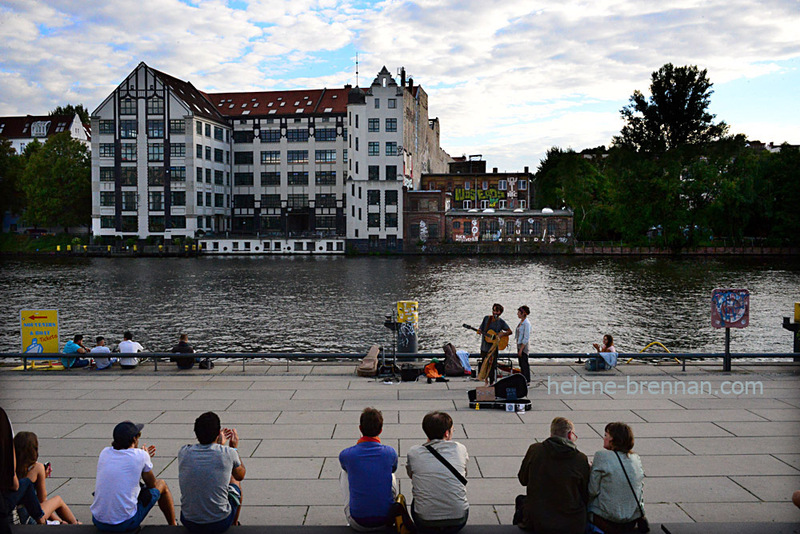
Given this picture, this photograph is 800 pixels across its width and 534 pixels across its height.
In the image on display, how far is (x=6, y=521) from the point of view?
5.49 m

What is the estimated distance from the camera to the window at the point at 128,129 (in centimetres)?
9606

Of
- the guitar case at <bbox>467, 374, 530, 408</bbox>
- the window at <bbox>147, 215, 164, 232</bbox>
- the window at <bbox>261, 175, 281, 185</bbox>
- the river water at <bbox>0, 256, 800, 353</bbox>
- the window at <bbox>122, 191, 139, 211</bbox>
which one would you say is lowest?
the river water at <bbox>0, 256, 800, 353</bbox>

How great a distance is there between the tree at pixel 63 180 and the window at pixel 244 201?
928 inches

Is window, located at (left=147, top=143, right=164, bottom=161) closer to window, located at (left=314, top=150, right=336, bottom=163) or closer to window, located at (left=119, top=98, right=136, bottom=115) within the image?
window, located at (left=119, top=98, right=136, bottom=115)

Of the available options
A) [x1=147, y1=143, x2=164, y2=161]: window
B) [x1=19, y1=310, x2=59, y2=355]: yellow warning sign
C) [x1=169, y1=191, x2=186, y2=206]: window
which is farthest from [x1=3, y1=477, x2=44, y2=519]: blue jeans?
[x1=147, y1=143, x2=164, y2=161]: window

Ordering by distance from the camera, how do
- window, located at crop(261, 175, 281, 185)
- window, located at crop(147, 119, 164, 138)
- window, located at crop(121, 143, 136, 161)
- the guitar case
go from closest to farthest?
the guitar case → window, located at crop(147, 119, 164, 138) → window, located at crop(121, 143, 136, 161) → window, located at crop(261, 175, 281, 185)

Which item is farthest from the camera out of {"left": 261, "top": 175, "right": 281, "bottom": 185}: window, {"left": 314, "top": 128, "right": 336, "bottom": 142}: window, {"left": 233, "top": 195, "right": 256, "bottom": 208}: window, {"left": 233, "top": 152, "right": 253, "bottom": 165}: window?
{"left": 233, "top": 195, "right": 256, "bottom": 208}: window

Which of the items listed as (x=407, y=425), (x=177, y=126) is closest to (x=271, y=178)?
(x=177, y=126)

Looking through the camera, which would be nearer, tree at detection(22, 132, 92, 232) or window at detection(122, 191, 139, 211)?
window at detection(122, 191, 139, 211)

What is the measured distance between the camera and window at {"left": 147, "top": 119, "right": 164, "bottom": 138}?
9569 cm

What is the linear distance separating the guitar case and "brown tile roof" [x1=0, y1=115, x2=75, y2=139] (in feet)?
435

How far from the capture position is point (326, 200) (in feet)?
338

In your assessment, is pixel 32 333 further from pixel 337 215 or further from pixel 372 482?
pixel 337 215

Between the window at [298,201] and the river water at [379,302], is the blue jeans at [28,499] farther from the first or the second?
the window at [298,201]
